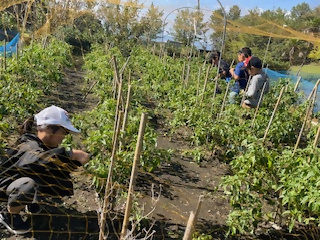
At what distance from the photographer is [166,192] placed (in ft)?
11.0

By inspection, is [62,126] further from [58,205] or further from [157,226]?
[157,226]

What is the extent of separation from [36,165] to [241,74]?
3.76 metres

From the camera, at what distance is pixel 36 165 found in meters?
2.22

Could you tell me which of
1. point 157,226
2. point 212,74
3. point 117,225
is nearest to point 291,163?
point 157,226

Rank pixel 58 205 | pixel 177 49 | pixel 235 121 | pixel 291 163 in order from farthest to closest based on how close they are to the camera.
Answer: pixel 177 49, pixel 235 121, pixel 58 205, pixel 291 163

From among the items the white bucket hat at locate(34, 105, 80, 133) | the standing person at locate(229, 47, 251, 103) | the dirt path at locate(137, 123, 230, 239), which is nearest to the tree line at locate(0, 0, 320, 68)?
the standing person at locate(229, 47, 251, 103)

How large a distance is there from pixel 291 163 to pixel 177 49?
15.0m

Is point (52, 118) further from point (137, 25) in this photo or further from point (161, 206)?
point (137, 25)

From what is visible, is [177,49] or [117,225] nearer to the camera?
[117,225]

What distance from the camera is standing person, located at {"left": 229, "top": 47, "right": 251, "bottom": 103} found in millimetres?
5133

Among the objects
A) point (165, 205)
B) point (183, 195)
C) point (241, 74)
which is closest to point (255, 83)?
point (241, 74)

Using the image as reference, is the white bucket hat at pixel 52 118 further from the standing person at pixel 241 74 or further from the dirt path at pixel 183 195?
the standing person at pixel 241 74

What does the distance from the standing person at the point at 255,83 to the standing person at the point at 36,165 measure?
296 centimetres

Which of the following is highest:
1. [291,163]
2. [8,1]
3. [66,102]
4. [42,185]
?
[8,1]
